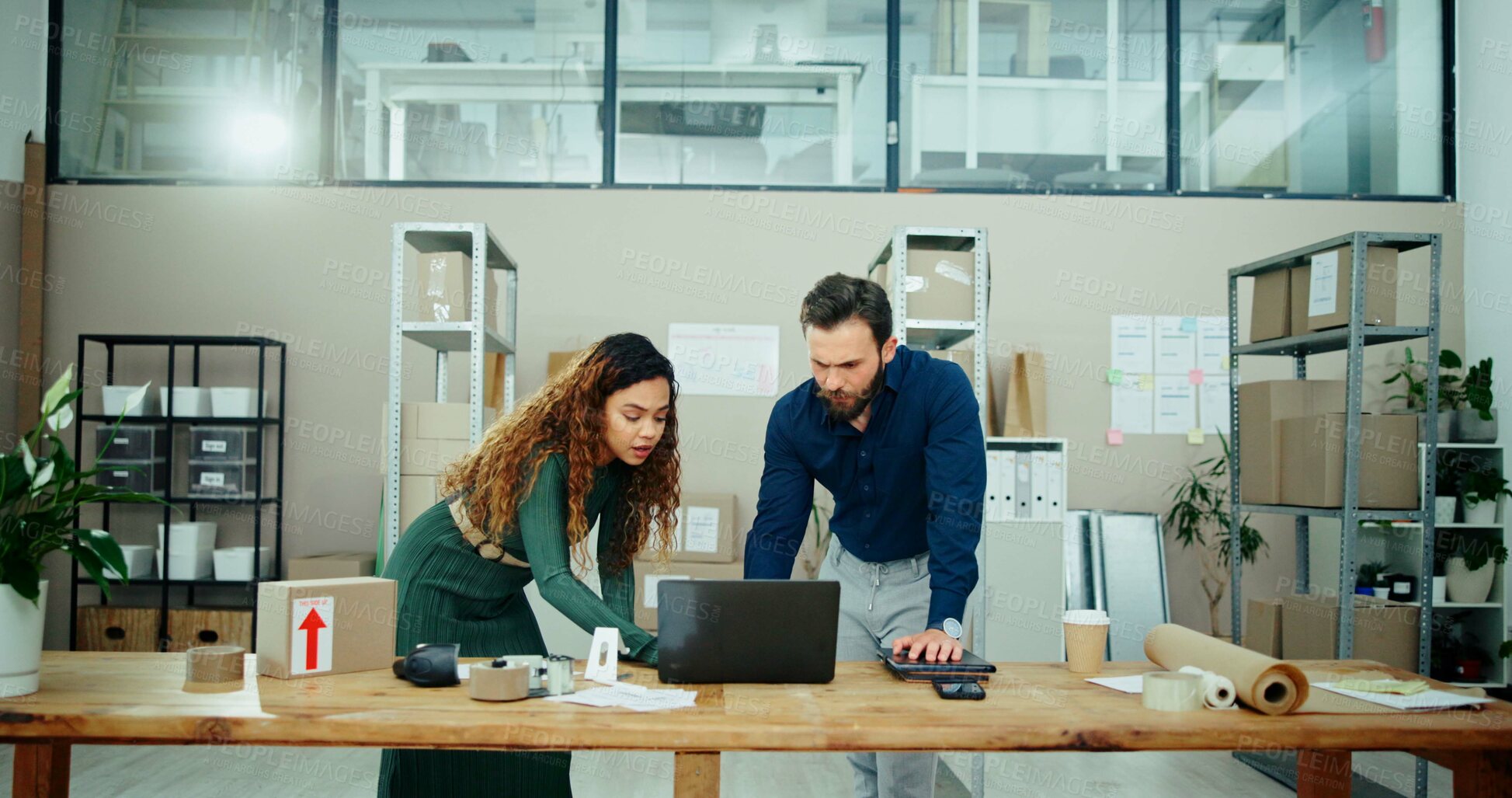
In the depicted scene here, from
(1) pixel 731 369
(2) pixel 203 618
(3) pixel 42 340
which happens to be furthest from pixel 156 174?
(1) pixel 731 369

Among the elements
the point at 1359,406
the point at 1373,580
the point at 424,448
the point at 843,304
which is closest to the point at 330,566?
the point at 424,448

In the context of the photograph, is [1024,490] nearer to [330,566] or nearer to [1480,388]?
[1480,388]

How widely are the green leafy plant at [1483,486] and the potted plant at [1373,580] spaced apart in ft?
1.38

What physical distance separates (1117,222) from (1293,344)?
1510mm

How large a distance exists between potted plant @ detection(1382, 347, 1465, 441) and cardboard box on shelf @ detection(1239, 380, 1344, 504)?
3.77ft

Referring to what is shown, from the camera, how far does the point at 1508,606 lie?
→ 4406mm

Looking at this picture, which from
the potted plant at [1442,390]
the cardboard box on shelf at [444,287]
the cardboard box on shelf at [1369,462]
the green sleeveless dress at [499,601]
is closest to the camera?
the green sleeveless dress at [499,601]

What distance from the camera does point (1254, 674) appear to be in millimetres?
1547

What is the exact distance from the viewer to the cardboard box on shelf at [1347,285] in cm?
319

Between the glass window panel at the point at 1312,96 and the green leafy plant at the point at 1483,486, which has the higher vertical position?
the glass window panel at the point at 1312,96

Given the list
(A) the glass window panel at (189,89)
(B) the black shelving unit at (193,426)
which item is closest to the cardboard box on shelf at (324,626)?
(B) the black shelving unit at (193,426)

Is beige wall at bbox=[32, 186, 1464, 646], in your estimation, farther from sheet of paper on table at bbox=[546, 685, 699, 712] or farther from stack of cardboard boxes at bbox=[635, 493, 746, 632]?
sheet of paper on table at bbox=[546, 685, 699, 712]

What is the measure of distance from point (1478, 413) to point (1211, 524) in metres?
1.11

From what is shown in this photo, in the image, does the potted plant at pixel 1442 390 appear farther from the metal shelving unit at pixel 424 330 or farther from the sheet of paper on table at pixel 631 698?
the sheet of paper on table at pixel 631 698
